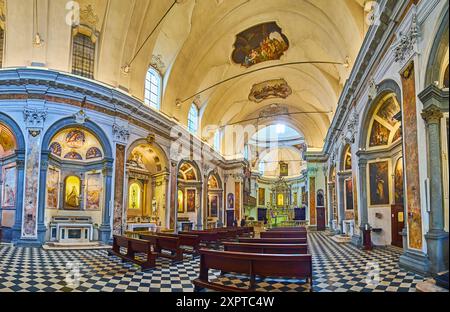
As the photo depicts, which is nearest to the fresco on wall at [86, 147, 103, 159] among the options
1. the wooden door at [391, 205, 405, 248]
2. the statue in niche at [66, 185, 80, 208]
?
the statue in niche at [66, 185, 80, 208]

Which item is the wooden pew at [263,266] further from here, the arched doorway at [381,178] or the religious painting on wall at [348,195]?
the religious painting on wall at [348,195]

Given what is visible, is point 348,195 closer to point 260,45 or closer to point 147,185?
point 260,45

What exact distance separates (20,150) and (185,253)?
7.96 meters

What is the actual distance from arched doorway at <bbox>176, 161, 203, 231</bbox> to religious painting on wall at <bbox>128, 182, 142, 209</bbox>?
4.16 m

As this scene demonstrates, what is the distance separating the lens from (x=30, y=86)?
13.3m

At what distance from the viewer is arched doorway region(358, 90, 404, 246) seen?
1271cm

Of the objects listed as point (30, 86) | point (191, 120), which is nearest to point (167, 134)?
point (191, 120)

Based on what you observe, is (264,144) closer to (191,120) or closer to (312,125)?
(312,125)

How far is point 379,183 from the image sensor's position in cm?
1319

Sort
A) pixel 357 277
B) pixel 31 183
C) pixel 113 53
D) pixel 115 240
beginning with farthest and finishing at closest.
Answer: pixel 113 53 → pixel 31 183 → pixel 115 240 → pixel 357 277

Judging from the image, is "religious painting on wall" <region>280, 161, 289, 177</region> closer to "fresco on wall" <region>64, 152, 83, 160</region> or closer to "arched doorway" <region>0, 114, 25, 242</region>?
"fresco on wall" <region>64, 152, 83, 160</region>

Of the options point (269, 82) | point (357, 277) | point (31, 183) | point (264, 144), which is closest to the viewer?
point (357, 277)

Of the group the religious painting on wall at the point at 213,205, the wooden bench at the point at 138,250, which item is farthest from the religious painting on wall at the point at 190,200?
the wooden bench at the point at 138,250

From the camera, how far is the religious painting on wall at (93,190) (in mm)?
16000
